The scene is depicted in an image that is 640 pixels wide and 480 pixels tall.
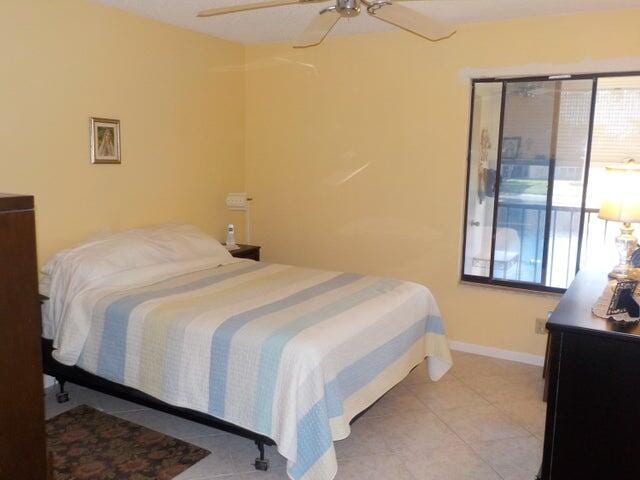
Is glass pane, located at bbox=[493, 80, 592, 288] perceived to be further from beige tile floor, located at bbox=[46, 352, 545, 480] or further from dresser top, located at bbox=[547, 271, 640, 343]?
dresser top, located at bbox=[547, 271, 640, 343]

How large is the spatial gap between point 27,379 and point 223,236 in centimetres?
364

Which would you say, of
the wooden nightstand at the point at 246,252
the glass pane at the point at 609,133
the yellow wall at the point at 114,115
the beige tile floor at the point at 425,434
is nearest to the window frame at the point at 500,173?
the glass pane at the point at 609,133

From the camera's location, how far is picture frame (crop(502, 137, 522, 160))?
396cm

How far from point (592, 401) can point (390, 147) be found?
2707mm

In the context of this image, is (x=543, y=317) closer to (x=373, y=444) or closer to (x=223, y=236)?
(x=373, y=444)

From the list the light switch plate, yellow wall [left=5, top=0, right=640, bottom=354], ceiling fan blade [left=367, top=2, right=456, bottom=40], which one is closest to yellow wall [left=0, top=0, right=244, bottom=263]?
yellow wall [left=5, top=0, right=640, bottom=354]

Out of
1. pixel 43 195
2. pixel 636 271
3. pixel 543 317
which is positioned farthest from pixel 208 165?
Result: pixel 636 271

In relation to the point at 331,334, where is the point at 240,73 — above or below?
above

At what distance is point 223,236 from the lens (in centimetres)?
474

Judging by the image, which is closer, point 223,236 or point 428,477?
point 428,477

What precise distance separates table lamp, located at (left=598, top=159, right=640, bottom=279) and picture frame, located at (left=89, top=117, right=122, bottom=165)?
9.89 feet

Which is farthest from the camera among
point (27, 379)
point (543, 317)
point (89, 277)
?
point (543, 317)

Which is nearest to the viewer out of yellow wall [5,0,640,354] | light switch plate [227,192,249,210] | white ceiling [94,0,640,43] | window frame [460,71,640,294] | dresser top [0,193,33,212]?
dresser top [0,193,33,212]

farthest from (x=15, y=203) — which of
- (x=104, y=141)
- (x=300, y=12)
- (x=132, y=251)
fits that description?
(x=300, y=12)
